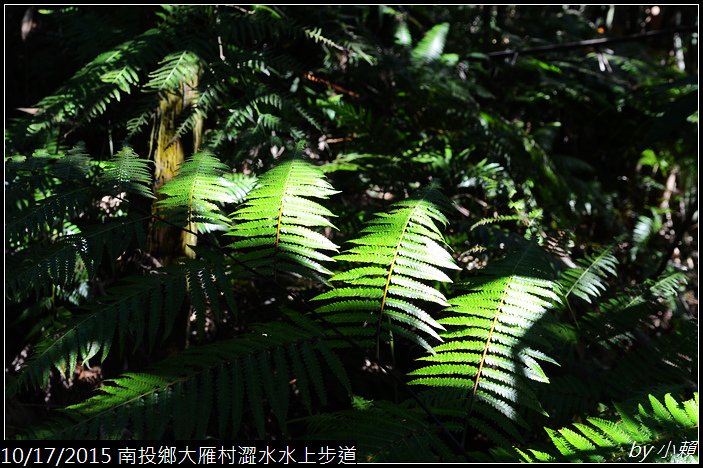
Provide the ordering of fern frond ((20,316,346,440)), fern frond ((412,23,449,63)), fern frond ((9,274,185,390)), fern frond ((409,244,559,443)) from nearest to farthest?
fern frond ((20,316,346,440))
fern frond ((9,274,185,390))
fern frond ((409,244,559,443))
fern frond ((412,23,449,63))

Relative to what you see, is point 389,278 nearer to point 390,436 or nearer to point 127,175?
point 390,436

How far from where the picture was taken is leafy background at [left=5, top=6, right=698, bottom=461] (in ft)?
3.79

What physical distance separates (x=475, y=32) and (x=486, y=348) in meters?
3.09

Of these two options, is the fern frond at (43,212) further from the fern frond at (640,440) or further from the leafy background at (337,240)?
the fern frond at (640,440)

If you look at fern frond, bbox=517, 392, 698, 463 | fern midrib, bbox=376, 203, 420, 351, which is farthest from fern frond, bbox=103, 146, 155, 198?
fern frond, bbox=517, 392, 698, 463

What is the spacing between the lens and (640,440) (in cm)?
107

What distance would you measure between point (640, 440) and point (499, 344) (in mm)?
361

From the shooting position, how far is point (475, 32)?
376 centimetres

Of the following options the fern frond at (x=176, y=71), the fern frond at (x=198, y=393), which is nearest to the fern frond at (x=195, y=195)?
the fern frond at (x=198, y=393)

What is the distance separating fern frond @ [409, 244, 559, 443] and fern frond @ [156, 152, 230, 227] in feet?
2.18

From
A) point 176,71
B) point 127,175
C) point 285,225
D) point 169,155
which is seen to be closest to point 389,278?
point 285,225

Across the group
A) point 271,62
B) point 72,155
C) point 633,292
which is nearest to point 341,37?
point 271,62

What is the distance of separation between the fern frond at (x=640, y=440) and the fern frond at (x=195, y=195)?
94 cm

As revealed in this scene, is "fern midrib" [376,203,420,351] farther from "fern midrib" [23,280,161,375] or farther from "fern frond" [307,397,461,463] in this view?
"fern midrib" [23,280,161,375]
